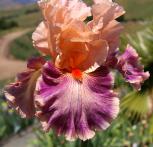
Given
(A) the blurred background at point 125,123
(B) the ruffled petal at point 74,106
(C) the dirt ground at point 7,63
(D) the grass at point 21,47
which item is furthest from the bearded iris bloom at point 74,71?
(D) the grass at point 21,47

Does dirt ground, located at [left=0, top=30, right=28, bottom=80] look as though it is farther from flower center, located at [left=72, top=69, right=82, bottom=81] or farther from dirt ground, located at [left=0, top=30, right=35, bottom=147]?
flower center, located at [left=72, top=69, right=82, bottom=81]

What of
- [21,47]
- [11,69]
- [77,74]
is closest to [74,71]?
[77,74]

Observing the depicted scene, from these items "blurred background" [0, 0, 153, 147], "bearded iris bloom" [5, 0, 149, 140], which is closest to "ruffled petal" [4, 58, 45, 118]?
"bearded iris bloom" [5, 0, 149, 140]

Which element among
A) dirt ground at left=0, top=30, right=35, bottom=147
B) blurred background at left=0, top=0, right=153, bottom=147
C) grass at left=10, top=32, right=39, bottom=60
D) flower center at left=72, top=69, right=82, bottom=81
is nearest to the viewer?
flower center at left=72, top=69, right=82, bottom=81

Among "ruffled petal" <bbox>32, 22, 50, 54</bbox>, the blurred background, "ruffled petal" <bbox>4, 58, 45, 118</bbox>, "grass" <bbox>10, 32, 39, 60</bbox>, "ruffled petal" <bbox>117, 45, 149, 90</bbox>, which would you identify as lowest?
"grass" <bbox>10, 32, 39, 60</bbox>

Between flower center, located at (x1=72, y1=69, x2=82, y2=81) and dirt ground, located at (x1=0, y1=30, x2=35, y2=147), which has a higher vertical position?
Result: flower center, located at (x1=72, y1=69, x2=82, y2=81)

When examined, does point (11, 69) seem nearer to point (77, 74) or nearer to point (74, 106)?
point (77, 74)
